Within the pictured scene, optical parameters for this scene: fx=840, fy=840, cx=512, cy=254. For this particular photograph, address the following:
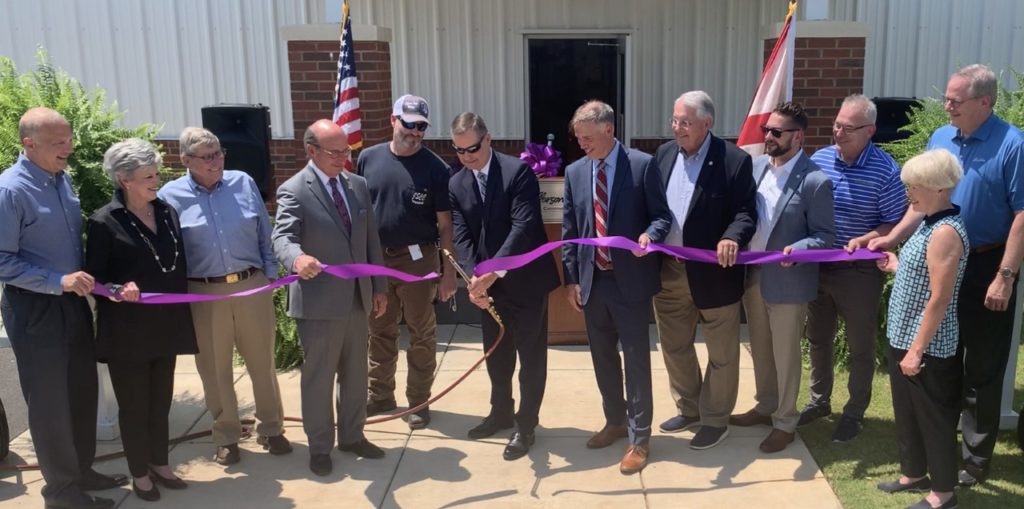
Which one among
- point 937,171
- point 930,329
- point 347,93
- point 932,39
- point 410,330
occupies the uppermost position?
point 932,39

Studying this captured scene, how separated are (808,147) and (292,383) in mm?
5095

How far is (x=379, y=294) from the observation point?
508 cm

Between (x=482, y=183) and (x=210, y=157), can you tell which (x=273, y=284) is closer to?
(x=210, y=157)

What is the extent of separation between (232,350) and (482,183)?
1.77 meters

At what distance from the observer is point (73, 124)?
5094mm

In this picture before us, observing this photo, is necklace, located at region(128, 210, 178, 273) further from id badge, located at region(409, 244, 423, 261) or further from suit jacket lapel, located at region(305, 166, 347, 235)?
id badge, located at region(409, 244, 423, 261)

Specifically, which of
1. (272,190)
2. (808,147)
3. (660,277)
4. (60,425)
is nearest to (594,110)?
(660,277)

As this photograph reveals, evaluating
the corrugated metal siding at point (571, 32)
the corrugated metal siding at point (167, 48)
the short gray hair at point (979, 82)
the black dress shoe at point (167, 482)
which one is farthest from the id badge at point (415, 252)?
the corrugated metal siding at point (167, 48)

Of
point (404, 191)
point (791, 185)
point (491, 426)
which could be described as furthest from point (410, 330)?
point (791, 185)

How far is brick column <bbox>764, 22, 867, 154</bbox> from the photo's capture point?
24.7ft

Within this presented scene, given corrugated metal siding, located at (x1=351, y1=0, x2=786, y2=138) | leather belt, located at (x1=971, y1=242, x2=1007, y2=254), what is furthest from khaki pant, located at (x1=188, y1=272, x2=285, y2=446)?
corrugated metal siding, located at (x1=351, y1=0, x2=786, y2=138)

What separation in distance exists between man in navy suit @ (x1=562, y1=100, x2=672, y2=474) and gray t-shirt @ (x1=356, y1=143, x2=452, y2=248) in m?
0.94

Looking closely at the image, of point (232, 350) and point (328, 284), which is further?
point (232, 350)

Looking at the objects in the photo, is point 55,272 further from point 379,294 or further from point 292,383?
point 292,383
